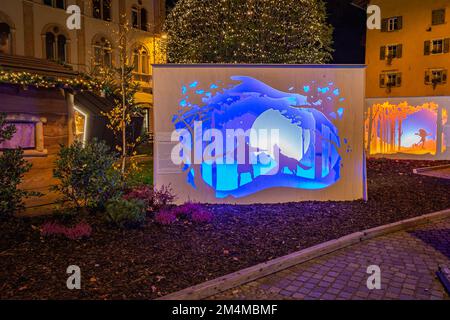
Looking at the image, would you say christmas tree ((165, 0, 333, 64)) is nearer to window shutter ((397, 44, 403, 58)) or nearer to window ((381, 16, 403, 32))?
window shutter ((397, 44, 403, 58))

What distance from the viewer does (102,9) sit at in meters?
27.4

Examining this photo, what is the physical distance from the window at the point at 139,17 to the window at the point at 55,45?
5.61 meters

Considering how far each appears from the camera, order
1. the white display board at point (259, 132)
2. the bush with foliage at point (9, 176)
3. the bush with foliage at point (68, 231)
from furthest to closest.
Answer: the white display board at point (259, 132)
the bush with foliage at point (9, 176)
the bush with foliage at point (68, 231)

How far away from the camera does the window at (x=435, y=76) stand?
38.4 meters

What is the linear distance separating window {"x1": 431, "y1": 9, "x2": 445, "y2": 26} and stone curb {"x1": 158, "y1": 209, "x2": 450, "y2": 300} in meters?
38.0

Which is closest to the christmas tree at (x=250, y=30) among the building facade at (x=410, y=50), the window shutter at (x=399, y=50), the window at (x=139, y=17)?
the window at (x=139, y=17)

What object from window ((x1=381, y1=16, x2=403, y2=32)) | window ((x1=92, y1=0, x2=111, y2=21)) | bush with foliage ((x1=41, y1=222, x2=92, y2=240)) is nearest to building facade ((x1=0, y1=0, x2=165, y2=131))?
window ((x1=92, y1=0, x2=111, y2=21))

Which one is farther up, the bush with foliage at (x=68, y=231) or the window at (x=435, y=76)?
the window at (x=435, y=76)

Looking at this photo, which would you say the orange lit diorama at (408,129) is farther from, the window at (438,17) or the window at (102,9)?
the window at (438,17)

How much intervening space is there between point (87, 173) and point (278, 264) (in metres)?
3.19

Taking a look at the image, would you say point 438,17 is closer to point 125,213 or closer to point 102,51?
point 102,51
